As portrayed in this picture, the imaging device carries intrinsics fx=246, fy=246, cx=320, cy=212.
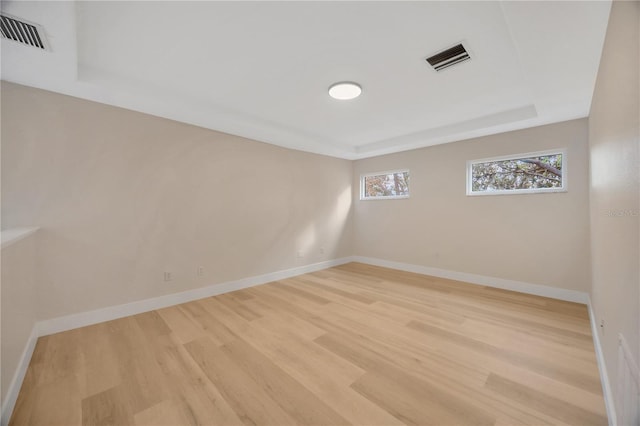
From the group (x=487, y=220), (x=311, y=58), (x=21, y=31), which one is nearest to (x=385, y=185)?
(x=487, y=220)

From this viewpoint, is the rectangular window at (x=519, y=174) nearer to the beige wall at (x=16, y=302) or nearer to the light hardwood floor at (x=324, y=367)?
the light hardwood floor at (x=324, y=367)

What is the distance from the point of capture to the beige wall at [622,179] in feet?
3.18

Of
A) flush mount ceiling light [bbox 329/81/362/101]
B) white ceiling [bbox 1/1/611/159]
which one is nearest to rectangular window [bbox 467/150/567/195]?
white ceiling [bbox 1/1/611/159]

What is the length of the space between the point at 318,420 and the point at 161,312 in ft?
8.00

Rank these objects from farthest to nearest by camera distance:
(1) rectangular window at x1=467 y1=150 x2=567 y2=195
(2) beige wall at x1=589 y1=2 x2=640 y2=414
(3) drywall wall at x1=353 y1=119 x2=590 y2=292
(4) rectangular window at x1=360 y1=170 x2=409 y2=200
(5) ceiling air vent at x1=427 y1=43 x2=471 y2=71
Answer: (4) rectangular window at x1=360 y1=170 x2=409 y2=200, (1) rectangular window at x1=467 y1=150 x2=567 y2=195, (3) drywall wall at x1=353 y1=119 x2=590 y2=292, (5) ceiling air vent at x1=427 y1=43 x2=471 y2=71, (2) beige wall at x1=589 y1=2 x2=640 y2=414

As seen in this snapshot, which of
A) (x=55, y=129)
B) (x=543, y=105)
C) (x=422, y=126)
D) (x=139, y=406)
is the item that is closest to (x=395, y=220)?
(x=422, y=126)

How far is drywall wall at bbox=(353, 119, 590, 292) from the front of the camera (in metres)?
3.25

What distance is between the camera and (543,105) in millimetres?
2805

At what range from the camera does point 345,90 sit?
8.57ft

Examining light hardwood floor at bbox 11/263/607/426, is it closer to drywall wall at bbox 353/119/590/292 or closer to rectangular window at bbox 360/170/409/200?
drywall wall at bbox 353/119/590/292

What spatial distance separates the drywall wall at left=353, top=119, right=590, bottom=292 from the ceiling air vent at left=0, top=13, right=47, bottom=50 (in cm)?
496

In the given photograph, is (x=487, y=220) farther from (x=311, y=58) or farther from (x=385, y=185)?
(x=311, y=58)

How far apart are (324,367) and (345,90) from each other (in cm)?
262

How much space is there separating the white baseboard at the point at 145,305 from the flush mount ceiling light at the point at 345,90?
3.01 m
